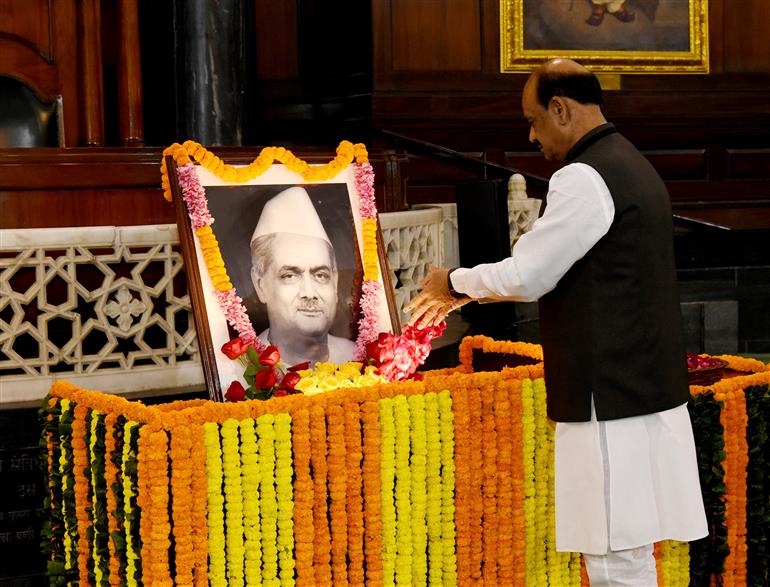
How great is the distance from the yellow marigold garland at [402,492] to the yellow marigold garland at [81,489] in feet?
2.71

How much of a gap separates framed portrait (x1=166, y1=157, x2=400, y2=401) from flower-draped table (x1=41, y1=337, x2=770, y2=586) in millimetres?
302

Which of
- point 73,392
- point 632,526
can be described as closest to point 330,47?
point 73,392

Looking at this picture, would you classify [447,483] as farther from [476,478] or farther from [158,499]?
[158,499]

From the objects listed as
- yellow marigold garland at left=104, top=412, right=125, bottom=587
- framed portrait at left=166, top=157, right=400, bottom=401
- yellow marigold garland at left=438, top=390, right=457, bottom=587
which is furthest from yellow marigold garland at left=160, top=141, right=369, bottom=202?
yellow marigold garland at left=438, top=390, right=457, bottom=587

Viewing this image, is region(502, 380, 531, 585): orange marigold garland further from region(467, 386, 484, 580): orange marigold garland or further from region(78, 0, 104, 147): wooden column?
region(78, 0, 104, 147): wooden column

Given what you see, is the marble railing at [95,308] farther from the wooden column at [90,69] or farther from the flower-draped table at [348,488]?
the wooden column at [90,69]

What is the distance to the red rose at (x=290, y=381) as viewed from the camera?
311 centimetres

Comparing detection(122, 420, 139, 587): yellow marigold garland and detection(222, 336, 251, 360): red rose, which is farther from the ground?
detection(222, 336, 251, 360): red rose

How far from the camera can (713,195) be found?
9359mm

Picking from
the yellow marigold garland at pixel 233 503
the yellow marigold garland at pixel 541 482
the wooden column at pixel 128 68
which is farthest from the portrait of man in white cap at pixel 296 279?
the wooden column at pixel 128 68

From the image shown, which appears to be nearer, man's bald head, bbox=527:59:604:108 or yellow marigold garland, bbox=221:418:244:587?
man's bald head, bbox=527:59:604:108

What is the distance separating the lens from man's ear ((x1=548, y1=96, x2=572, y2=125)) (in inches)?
108

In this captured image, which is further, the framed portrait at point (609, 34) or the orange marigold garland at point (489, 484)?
the framed portrait at point (609, 34)


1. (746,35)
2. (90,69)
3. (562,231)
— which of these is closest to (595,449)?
(562,231)
